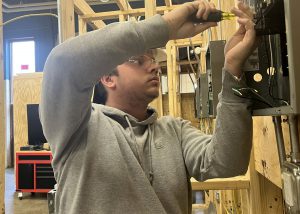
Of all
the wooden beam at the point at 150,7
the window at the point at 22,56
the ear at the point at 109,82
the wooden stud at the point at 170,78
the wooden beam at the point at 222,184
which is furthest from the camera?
the window at the point at 22,56

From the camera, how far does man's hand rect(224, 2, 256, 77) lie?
719 millimetres

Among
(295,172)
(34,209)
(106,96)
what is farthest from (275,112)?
(34,209)

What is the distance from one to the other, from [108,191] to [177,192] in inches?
8.2

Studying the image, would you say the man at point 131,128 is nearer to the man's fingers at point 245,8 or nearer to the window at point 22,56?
the man's fingers at point 245,8

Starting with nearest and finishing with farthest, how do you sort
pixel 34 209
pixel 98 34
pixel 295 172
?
pixel 295 172 → pixel 98 34 → pixel 34 209

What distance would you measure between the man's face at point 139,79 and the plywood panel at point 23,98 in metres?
4.20

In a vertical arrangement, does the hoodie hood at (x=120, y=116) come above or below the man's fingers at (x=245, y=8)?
below

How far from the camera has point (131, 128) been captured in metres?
1.02

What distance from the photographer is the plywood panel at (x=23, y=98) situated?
16.3 ft

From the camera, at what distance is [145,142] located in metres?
1.02

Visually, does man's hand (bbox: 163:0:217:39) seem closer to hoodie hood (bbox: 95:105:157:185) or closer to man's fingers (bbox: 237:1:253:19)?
man's fingers (bbox: 237:1:253:19)

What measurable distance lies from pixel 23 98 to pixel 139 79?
14.3 ft

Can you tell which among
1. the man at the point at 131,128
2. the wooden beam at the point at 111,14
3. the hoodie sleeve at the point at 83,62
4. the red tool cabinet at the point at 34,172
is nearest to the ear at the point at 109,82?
the man at the point at 131,128

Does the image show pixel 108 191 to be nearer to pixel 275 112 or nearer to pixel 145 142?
pixel 145 142
